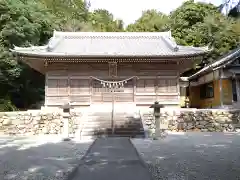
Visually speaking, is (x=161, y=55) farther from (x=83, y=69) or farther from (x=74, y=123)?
(x=74, y=123)

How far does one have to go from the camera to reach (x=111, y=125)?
13.5m

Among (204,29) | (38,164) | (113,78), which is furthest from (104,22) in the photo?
(38,164)

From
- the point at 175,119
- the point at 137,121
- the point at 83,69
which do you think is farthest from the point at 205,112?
the point at 83,69

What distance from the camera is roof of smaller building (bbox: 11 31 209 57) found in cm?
A: 1728

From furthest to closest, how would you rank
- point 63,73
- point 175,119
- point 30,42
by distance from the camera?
point 30,42 → point 63,73 → point 175,119

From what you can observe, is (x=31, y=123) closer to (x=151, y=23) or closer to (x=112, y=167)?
(x=112, y=167)

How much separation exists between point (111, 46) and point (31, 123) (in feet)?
30.0

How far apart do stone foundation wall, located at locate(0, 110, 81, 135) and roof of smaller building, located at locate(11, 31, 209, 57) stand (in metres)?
4.09

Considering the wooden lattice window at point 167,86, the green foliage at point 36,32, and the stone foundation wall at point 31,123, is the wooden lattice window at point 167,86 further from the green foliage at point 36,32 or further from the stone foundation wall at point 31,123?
the stone foundation wall at point 31,123

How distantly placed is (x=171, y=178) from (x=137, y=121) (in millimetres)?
8875

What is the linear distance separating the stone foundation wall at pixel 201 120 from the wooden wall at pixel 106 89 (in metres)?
3.10

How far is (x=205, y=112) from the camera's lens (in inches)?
592

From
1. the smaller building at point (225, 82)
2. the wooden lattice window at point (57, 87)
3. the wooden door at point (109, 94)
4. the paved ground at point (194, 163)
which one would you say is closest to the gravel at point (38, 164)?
the paved ground at point (194, 163)

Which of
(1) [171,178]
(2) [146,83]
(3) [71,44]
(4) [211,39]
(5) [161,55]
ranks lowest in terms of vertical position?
(1) [171,178]
